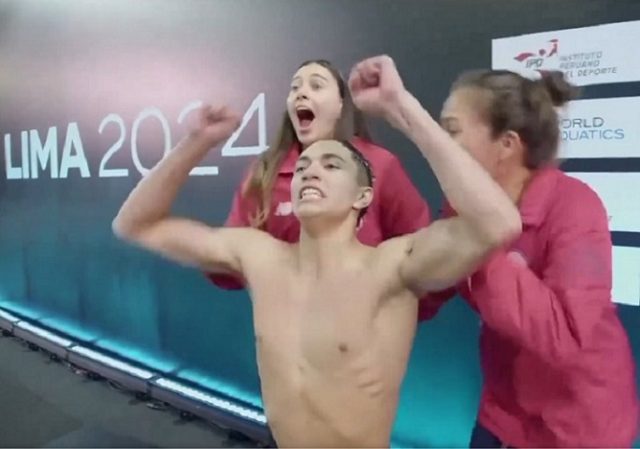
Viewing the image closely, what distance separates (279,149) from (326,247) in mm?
208

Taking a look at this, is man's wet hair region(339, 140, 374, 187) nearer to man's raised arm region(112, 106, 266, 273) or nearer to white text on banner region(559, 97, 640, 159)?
man's raised arm region(112, 106, 266, 273)

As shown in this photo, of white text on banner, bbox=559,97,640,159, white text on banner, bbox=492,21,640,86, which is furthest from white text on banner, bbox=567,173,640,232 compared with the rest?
white text on banner, bbox=492,21,640,86

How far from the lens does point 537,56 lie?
1205 mm

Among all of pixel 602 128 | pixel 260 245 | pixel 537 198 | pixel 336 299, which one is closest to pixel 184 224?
pixel 260 245

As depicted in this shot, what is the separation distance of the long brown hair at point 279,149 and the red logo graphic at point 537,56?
42 cm

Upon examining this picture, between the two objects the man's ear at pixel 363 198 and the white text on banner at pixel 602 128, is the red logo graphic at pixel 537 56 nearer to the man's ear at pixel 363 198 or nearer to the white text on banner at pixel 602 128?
the white text on banner at pixel 602 128

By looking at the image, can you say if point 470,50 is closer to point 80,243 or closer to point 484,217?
point 484,217

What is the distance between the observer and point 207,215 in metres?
1.92

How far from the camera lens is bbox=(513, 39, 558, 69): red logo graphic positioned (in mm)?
1182

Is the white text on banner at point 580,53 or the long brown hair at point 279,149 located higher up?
the white text on banner at point 580,53

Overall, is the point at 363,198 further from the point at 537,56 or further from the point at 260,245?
the point at 537,56

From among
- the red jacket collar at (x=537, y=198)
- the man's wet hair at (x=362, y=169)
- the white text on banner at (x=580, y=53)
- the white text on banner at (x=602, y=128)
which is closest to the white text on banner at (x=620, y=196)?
the white text on banner at (x=602, y=128)

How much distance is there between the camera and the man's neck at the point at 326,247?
76 cm

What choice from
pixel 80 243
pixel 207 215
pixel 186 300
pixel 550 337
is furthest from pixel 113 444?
pixel 550 337
